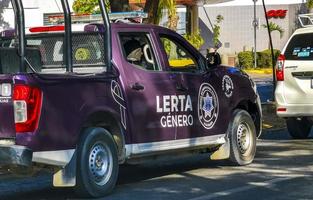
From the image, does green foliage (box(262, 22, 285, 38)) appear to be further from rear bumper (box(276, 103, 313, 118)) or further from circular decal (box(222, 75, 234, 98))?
circular decal (box(222, 75, 234, 98))

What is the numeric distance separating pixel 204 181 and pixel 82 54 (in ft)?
7.62

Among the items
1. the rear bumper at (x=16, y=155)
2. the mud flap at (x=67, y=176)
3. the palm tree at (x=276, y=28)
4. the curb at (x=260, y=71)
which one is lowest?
the curb at (x=260, y=71)

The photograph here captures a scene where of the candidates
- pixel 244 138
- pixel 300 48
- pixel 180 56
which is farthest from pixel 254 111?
pixel 300 48

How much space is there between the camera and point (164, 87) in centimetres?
890

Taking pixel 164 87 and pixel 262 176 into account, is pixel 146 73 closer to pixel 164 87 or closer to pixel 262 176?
pixel 164 87

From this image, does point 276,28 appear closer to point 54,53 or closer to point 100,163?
point 54,53

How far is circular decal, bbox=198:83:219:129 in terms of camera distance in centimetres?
949

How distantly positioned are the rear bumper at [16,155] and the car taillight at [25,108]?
0.20m

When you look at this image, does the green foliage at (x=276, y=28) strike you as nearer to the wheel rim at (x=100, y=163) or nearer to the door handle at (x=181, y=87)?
the door handle at (x=181, y=87)

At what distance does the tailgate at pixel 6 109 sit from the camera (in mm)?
7207

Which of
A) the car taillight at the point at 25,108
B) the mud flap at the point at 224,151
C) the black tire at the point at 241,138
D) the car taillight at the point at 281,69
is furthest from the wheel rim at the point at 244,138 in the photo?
the car taillight at the point at 25,108

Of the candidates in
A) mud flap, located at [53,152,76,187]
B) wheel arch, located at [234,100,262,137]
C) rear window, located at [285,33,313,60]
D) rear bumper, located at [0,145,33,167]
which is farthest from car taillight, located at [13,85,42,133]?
rear window, located at [285,33,313,60]

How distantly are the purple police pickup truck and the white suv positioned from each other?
1885 mm

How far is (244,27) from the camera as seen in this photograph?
169 ft
